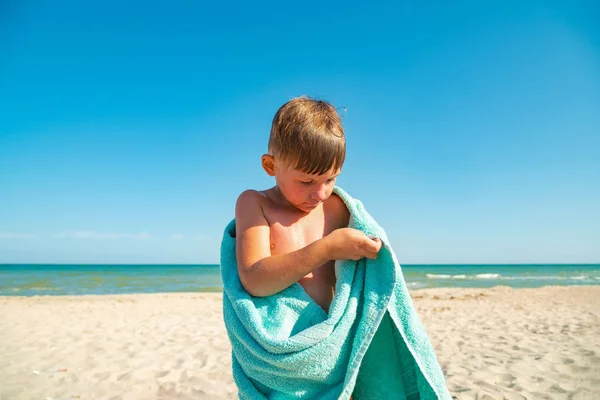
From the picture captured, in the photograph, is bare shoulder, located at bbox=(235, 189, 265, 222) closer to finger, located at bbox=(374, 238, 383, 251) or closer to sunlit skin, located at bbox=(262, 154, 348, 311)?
sunlit skin, located at bbox=(262, 154, 348, 311)

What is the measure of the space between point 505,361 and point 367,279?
4643mm

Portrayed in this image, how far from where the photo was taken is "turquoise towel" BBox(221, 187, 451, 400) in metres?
1.52

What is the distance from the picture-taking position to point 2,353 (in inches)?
241

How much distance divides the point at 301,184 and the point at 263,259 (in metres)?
0.33

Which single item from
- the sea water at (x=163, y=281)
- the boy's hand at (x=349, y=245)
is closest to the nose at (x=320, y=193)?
the boy's hand at (x=349, y=245)

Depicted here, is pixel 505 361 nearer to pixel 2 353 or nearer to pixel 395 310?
pixel 395 310

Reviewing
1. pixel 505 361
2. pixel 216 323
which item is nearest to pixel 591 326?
pixel 505 361

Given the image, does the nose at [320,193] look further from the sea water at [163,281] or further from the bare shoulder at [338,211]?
the sea water at [163,281]

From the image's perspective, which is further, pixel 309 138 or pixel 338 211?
pixel 338 211

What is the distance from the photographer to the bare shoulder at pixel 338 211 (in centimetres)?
→ 195

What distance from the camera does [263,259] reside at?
163 centimetres

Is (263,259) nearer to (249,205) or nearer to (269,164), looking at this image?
(249,205)

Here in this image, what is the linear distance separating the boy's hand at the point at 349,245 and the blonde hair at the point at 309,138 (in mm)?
253

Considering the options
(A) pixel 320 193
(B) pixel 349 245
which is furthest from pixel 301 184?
(B) pixel 349 245
